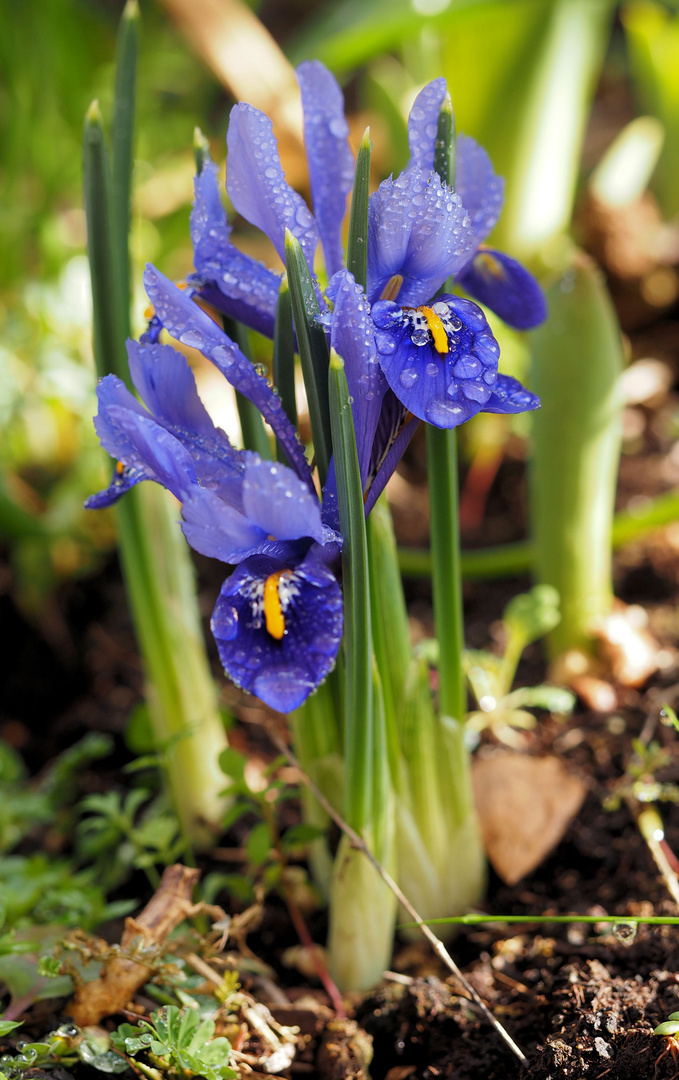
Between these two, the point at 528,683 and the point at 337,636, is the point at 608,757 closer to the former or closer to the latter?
the point at 528,683

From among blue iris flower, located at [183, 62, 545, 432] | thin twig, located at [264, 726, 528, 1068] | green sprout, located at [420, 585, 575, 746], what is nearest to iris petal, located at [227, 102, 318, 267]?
blue iris flower, located at [183, 62, 545, 432]

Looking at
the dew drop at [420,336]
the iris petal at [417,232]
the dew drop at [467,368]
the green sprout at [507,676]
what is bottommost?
the green sprout at [507,676]

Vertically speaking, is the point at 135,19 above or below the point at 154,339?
above

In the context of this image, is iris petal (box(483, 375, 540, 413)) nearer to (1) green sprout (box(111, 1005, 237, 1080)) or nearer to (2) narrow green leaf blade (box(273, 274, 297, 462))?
(2) narrow green leaf blade (box(273, 274, 297, 462))

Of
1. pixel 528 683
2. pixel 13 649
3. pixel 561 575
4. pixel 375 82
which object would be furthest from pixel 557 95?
pixel 13 649

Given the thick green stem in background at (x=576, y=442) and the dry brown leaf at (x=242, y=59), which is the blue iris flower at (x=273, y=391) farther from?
the dry brown leaf at (x=242, y=59)

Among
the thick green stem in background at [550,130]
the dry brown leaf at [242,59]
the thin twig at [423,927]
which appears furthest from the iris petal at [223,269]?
the thick green stem in background at [550,130]
